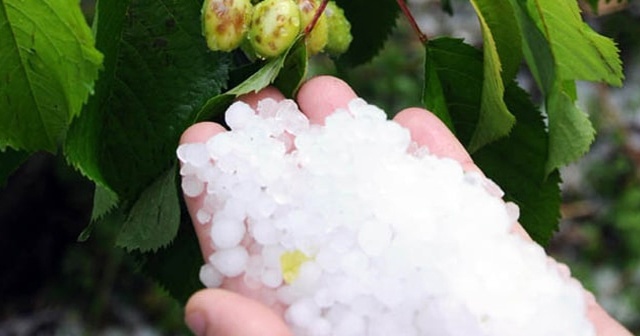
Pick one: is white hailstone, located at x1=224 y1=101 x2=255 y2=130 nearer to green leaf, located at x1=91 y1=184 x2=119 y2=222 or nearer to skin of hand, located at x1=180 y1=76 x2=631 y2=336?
skin of hand, located at x1=180 y1=76 x2=631 y2=336

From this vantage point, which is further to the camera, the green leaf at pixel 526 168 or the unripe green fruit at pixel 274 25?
the green leaf at pixel 526 168

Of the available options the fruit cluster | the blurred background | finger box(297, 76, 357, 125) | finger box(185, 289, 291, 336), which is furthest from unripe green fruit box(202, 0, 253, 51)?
the blurred background

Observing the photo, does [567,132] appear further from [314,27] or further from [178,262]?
[178,262]

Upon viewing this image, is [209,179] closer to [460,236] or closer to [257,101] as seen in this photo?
[257,101]

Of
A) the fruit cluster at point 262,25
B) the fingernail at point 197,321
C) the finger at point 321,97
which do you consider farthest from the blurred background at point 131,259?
the fingernail at point 197,321

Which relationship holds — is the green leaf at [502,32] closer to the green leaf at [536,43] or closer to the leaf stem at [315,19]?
the green leaf at [536,43]

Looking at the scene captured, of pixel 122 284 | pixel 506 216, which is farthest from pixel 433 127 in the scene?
pixel 122 284

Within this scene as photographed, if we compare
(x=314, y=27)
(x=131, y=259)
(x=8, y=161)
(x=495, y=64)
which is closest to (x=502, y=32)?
(x=495, y=64)
